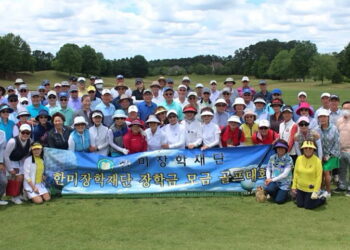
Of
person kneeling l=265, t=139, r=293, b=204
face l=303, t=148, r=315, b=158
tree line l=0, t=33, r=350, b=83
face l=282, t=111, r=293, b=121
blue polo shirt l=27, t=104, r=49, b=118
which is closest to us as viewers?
face l=303, t=148, r=315, b=158

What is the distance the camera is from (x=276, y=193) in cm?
893

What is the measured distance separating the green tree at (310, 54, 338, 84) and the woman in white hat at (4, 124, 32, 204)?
8716 cm

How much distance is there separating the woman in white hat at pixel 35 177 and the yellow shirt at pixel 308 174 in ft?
18.1

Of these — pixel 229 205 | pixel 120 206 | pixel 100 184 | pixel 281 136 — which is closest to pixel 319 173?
pixel 281 136

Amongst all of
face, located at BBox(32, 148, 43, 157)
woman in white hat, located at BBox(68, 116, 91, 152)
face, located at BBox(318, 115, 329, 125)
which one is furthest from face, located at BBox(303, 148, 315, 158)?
face, located at BBox(32, 148, 43, 157)

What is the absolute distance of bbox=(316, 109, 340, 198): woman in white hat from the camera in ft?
30.2

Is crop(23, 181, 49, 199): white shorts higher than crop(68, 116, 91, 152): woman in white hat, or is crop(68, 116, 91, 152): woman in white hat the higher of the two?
crop(68, 116, 91, 152): woman in white hat

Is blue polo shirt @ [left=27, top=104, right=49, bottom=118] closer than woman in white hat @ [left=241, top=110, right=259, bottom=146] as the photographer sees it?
No

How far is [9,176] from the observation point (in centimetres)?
923

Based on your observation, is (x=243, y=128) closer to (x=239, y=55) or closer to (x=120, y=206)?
(x=120, y=206)

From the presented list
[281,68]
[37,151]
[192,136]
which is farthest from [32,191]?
[281,68]

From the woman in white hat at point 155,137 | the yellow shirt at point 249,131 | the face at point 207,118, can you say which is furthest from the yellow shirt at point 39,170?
the yellow shirt at point 249,131

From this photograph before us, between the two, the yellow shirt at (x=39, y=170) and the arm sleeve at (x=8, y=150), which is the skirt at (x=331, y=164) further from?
the arm sleeve at (x=8, y=150)

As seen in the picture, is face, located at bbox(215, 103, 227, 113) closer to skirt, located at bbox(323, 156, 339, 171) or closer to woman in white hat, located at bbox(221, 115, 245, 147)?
woman in white hat, located at bbox(221, 115, 245, 147)
